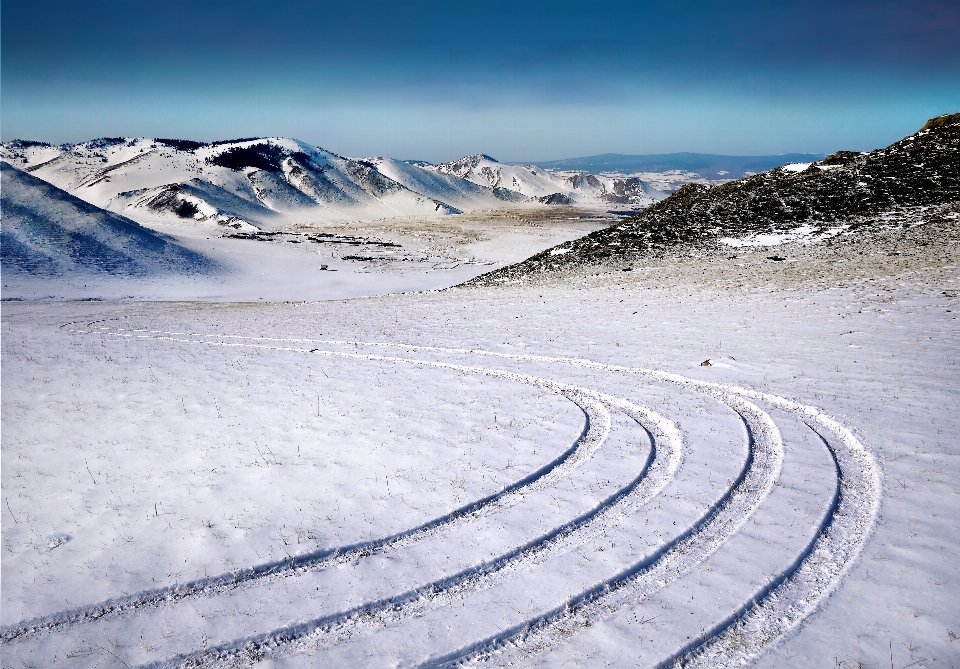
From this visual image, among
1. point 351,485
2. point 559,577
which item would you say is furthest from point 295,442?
point 559,577

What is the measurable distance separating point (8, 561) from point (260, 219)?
14329 centimetres

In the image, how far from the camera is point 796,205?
46.6 metres

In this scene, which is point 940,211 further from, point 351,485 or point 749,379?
point 351,485

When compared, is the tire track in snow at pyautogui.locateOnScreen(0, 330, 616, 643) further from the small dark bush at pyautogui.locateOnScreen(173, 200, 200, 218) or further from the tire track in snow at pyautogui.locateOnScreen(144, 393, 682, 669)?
the small dark bush at pyautogui.locateOnScreen(173, 200, 200, 218)

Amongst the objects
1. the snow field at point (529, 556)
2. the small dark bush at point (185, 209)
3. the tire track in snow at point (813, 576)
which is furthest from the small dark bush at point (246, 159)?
the tire track in snow at point (813, 576)

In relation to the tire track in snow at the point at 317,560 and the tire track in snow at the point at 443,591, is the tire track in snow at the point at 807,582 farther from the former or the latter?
the tire track in snow at the point at 317,560

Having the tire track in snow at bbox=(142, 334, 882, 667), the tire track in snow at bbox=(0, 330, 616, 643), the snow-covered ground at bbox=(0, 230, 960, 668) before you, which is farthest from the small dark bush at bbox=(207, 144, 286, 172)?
the tire track in snow at bbox=(142, 334, 882, 667)

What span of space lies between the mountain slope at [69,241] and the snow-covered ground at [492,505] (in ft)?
129

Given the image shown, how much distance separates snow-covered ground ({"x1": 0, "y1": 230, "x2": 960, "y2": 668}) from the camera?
6566mm

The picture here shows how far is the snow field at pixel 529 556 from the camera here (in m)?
6.53

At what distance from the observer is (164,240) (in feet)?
214

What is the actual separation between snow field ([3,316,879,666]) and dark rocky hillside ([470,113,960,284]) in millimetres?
32804

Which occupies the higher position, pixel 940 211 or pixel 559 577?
pixel 940 211

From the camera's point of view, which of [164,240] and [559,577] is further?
[164,240]
